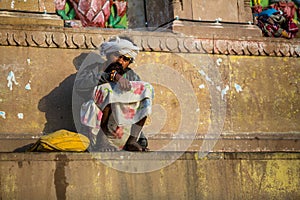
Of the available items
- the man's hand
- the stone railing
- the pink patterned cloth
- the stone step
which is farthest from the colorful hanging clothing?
the man's hand

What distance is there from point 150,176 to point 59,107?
7.21 ft

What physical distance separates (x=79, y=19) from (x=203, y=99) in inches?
82.1

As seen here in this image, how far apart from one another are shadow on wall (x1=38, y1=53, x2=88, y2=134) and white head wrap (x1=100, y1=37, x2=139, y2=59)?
86 centimetres

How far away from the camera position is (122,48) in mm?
12289

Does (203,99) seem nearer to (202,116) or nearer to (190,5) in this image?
(202,116)

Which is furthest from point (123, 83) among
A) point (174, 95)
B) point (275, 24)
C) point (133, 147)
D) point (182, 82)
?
point (275, 24)

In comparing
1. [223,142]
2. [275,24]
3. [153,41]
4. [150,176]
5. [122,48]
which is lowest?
[150,176]

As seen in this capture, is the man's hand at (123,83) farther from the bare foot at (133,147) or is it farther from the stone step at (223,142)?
the stone step at (223,142)

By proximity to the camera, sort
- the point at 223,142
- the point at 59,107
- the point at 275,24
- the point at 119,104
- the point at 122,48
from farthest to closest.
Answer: the point at 275,24
the point at 223,142
the point at 59,107
the point at 122,48
the point at 119,104

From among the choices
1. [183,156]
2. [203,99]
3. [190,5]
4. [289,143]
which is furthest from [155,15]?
[183,156]

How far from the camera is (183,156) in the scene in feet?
37.6

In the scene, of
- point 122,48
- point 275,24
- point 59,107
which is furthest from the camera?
point 275,24

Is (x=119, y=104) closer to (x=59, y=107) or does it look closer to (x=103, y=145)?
(x=103, y=145)

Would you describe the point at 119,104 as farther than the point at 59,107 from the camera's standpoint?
No
